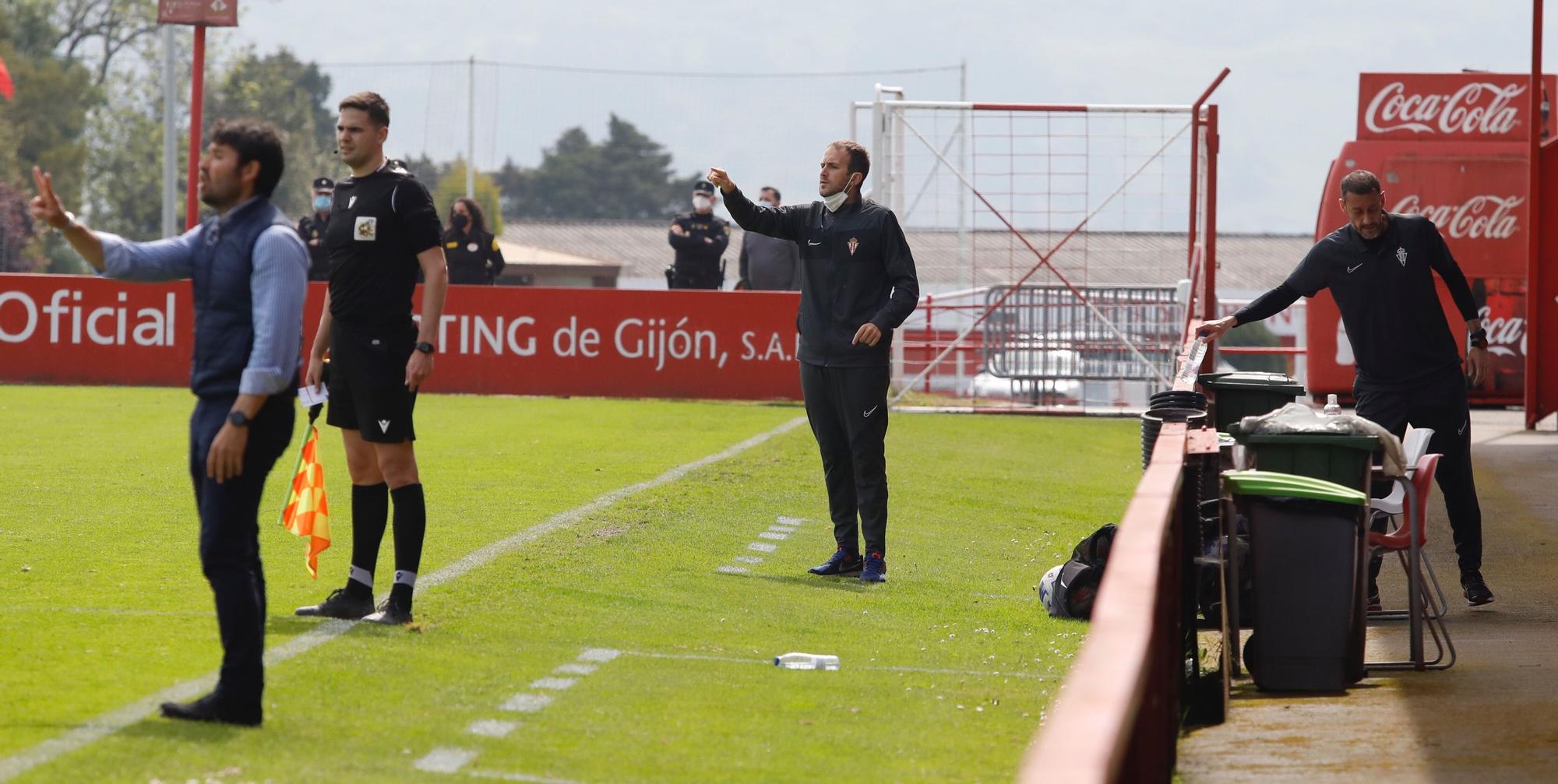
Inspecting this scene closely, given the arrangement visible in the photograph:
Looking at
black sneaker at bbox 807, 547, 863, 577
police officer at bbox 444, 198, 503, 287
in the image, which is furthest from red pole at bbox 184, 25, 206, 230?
black sneaker at bbox 807, 547, 863, 577

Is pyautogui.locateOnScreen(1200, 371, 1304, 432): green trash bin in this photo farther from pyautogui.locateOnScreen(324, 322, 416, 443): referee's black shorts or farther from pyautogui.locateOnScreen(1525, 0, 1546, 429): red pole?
pyautogui.locateOnScreen(1525, 0, 1546, 429): red pole

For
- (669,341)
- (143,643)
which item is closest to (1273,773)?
(143,643)

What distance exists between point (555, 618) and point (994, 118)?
13595 millimetres

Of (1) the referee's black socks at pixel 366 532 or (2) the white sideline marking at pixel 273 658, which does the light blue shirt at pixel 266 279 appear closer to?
(2) the white sideline marking at pixel 273 658

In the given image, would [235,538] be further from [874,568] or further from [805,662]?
[874,568]

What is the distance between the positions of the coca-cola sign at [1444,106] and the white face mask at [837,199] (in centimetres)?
1156

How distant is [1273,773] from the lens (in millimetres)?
5664

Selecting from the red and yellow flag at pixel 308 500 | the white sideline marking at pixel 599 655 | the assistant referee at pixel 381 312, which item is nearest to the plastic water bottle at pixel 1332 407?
the white sideline marking at pixel 599 655

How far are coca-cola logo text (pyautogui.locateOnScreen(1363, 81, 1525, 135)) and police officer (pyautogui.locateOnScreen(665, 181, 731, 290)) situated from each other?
6800 millimetres

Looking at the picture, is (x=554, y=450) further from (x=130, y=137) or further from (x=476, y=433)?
(x=130, y=137)

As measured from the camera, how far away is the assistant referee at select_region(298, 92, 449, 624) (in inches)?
263

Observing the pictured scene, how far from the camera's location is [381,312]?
22.0ft

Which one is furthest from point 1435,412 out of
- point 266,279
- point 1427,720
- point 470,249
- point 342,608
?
point 470,249

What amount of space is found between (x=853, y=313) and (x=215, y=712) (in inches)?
163
